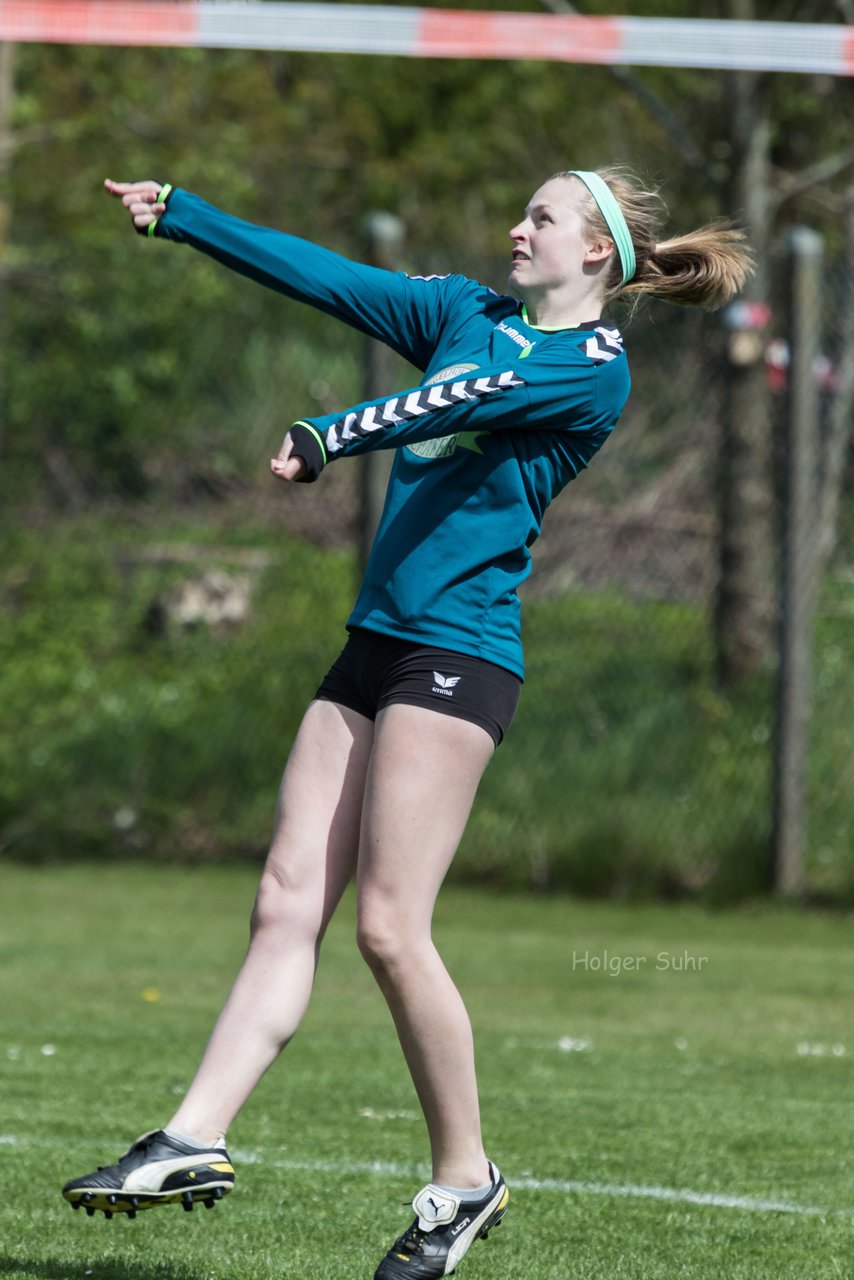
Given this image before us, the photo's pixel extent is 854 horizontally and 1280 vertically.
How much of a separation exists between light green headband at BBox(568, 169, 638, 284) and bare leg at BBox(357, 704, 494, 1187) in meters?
0.99

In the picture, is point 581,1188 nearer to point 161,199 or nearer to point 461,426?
point 461,426

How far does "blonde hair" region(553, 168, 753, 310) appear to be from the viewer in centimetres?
391

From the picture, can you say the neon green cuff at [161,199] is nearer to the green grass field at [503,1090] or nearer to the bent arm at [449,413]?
the bent arm at [449,413]

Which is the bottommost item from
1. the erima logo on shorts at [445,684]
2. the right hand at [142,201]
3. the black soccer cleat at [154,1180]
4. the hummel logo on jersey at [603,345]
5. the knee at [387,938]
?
the black soccer cleat at [154,1180]

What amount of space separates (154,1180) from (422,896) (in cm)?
71

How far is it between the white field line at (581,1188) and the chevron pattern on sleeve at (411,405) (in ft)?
6.47

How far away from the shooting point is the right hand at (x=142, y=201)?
3840 millimetres

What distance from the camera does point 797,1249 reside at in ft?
13.3

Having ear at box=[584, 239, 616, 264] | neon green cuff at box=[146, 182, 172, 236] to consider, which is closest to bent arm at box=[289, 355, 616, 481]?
ear at box=[584, 239, 616, 264]

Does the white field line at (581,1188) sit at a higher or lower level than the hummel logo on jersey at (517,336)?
lower

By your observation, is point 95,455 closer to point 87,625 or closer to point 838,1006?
point 87,625

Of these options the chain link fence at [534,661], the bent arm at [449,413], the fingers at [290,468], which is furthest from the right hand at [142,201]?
the chain link fence at [534,661]

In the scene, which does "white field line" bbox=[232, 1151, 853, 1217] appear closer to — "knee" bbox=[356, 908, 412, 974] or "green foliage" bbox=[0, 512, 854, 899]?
"knee" bbox=[356, 908, 412, 974]

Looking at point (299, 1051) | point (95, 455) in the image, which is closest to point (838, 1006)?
point (299, 1051)
